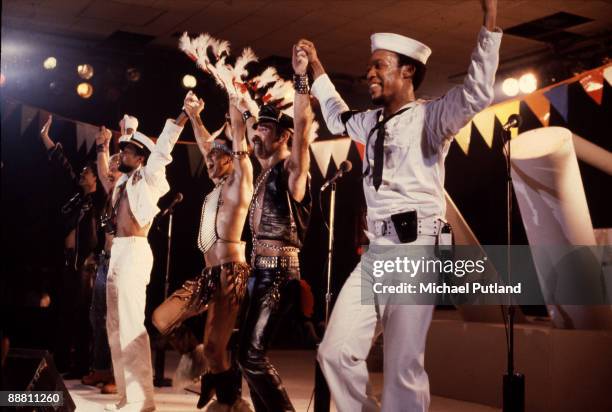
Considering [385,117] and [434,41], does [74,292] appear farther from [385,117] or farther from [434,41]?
[434,41]

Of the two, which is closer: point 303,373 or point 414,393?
point 414,393

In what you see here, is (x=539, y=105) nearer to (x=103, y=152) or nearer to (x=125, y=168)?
(x=125, y=168)

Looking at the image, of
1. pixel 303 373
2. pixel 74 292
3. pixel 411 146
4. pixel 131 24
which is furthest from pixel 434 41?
pixel 411 146

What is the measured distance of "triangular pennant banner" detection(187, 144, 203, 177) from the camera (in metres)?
9.69

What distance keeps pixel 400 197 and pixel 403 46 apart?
0.71 m

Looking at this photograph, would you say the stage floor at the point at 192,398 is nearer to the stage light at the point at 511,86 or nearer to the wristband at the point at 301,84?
the wristband at the point at 301,84

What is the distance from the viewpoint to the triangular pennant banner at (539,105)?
21.2 ft

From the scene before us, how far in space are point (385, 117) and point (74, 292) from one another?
4700 mm

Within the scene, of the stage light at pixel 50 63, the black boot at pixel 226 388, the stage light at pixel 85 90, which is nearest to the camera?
the black boot at pixel 226 388

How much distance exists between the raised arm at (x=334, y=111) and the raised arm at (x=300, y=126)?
5 cm

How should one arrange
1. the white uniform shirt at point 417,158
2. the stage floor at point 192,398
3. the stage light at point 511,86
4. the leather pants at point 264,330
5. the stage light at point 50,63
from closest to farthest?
1. the white uniform shirt at point 417,158
2. the leather pants at point 264,330
3. the stage floor at point 192,398
4. the stage light at point 511,86
5. the stage light at point 50,63

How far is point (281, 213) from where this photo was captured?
4.22m

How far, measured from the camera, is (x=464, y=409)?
5688mm

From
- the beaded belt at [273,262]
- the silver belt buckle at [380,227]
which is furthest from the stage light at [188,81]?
the silver belt buckle at [380,227]
